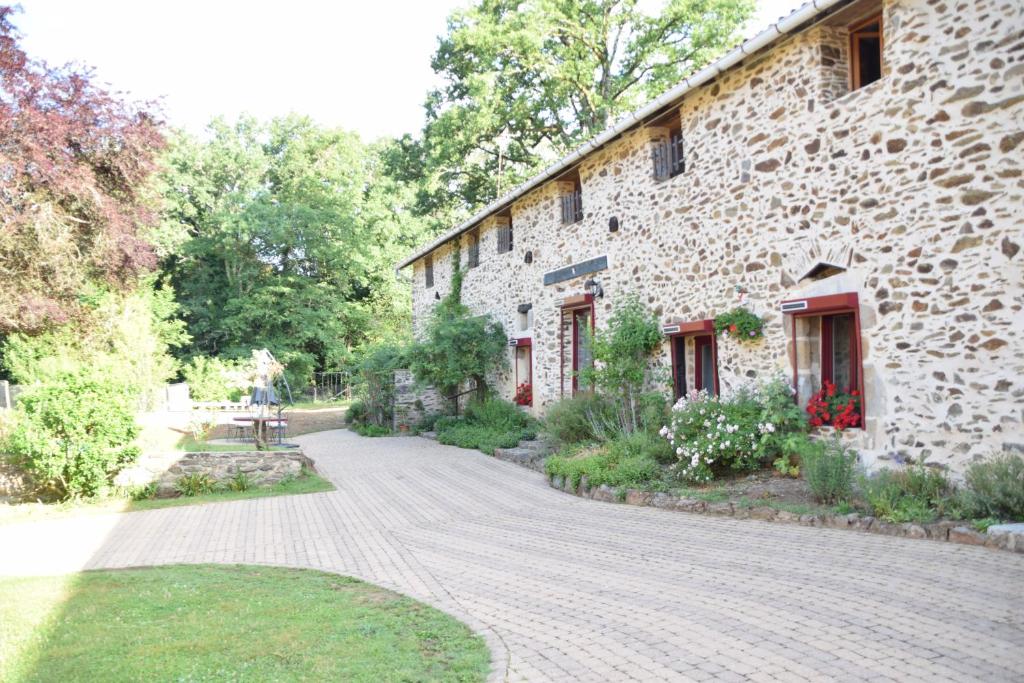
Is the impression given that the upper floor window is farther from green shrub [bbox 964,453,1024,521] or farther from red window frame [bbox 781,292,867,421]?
green shrub [bbox 964,453,1024,521]

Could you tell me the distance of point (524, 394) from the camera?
16.3 m

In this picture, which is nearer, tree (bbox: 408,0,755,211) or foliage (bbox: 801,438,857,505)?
foliage (bbox: 801,438,857,505)

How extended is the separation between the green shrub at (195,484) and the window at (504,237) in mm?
8914

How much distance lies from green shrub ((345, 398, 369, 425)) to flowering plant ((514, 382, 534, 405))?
529 cm

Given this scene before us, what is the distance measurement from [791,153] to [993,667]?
6.61 metres

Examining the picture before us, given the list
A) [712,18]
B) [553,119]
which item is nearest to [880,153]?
[712,18]

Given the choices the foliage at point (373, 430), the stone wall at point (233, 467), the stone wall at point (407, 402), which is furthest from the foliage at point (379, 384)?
the stone wall at point (233, 467)

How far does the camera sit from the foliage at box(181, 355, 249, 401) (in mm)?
25172

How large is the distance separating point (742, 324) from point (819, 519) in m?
3.18

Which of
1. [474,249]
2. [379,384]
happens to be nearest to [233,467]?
[379,384]

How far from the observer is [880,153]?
7.76 metres

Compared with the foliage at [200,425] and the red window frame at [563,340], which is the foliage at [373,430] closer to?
the foliage at [200,425]

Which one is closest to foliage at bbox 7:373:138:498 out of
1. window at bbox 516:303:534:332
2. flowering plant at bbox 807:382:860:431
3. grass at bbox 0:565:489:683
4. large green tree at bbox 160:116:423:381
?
grass at bbox 0:565:489:683

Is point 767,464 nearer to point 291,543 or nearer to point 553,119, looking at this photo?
point 291,543
